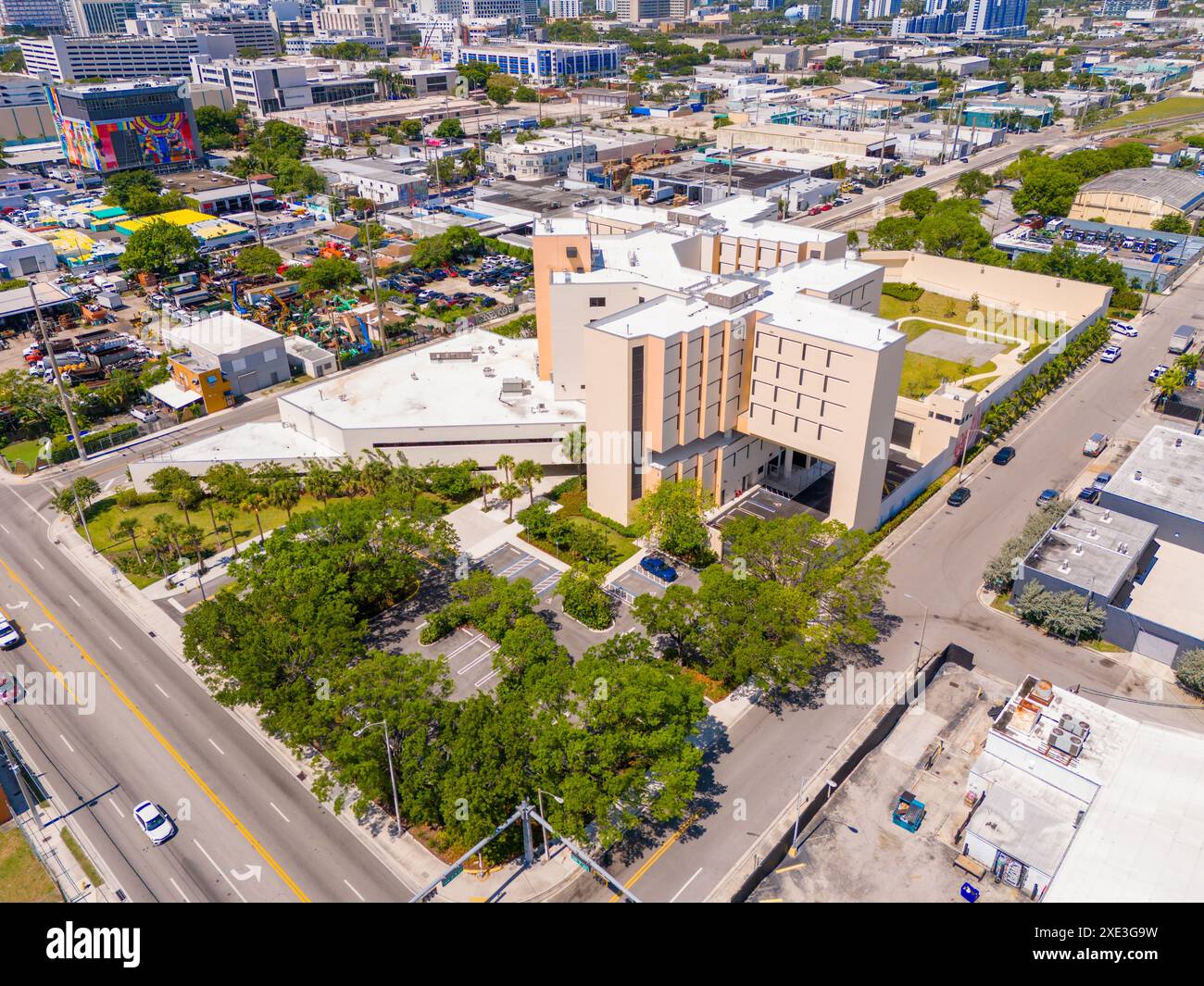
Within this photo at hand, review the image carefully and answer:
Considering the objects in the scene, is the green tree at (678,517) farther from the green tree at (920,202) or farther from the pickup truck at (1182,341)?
the green tree at (920,202)

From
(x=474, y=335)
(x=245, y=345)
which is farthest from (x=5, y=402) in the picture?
(x=474, y=335)

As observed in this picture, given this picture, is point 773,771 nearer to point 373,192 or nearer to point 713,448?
point 713,448

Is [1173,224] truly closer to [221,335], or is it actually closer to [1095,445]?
[1095,445]

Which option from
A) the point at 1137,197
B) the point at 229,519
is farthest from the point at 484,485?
the point at 1137,197

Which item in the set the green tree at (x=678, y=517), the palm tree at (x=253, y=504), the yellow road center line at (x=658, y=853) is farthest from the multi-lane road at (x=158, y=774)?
the green tree at (x=678, y=517)

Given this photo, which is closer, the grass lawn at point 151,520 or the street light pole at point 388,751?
the street light pole at point 388,751

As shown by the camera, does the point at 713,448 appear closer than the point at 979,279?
Yes
